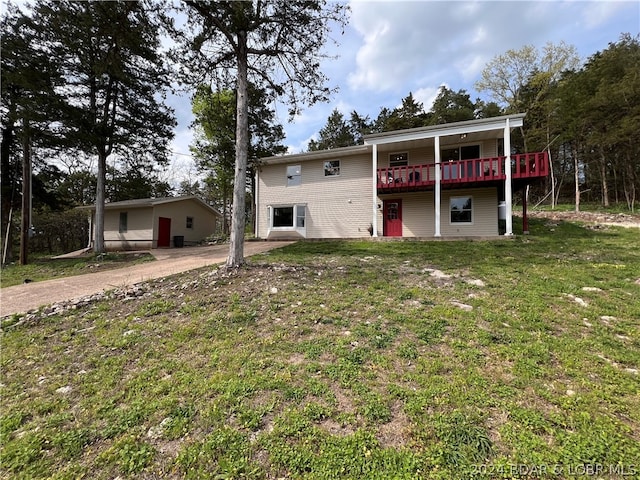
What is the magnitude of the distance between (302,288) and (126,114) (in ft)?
53.0

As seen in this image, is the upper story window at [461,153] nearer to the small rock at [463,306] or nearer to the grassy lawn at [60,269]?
the small rock at [463,306]

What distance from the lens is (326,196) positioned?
51.8 feet

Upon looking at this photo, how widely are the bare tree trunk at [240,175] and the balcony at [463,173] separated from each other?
7.83 m

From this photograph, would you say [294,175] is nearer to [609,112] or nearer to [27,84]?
[27,84]

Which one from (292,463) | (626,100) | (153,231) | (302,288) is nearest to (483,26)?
(302,288)

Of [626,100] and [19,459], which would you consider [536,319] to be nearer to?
[19,459]

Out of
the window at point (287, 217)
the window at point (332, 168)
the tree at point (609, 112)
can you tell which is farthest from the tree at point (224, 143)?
the tree at point (609, 112)

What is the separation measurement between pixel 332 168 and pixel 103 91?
12.6 metres

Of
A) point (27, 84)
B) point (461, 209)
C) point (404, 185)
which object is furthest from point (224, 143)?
point (461, 209)

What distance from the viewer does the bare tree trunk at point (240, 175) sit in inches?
300

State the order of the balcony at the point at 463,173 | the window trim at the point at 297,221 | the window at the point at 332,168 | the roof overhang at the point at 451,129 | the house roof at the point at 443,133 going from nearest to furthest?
the balcony at the point at 463,173
the roof overhang at the point at 451,129
the house roof at the point at 443,133
the window at the point at 332,168
the window trim at the point at 297,221

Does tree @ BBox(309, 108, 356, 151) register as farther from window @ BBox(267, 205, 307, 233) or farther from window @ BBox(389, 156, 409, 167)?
window @ BBox(389, 156, 409, 167)

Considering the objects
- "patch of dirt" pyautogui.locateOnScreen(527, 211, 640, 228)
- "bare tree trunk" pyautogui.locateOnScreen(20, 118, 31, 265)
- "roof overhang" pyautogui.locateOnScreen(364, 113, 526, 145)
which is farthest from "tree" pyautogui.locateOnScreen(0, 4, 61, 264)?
"patch of dirt" pyautogui.locateOnScreen(527, 211, 640, 228)

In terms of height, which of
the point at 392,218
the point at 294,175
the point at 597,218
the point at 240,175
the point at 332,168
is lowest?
the point at 597,218
